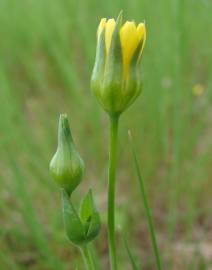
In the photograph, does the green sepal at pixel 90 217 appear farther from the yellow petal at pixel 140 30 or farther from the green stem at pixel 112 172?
the yellow petal at pixel 140 30

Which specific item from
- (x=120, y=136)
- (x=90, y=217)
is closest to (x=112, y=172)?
(x=90, y=217)

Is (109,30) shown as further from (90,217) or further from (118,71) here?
(90,217)

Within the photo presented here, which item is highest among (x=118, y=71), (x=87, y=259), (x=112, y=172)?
(x=118, y=71)

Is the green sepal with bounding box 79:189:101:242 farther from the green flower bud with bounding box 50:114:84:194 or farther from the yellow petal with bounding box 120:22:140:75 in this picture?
the yellow petal with bounding box 120:22:140:75

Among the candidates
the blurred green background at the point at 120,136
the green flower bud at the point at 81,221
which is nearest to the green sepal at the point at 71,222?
the green flower bud at the point at 81,221

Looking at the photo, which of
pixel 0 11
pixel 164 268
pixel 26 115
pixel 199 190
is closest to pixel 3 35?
pixel 0 11
